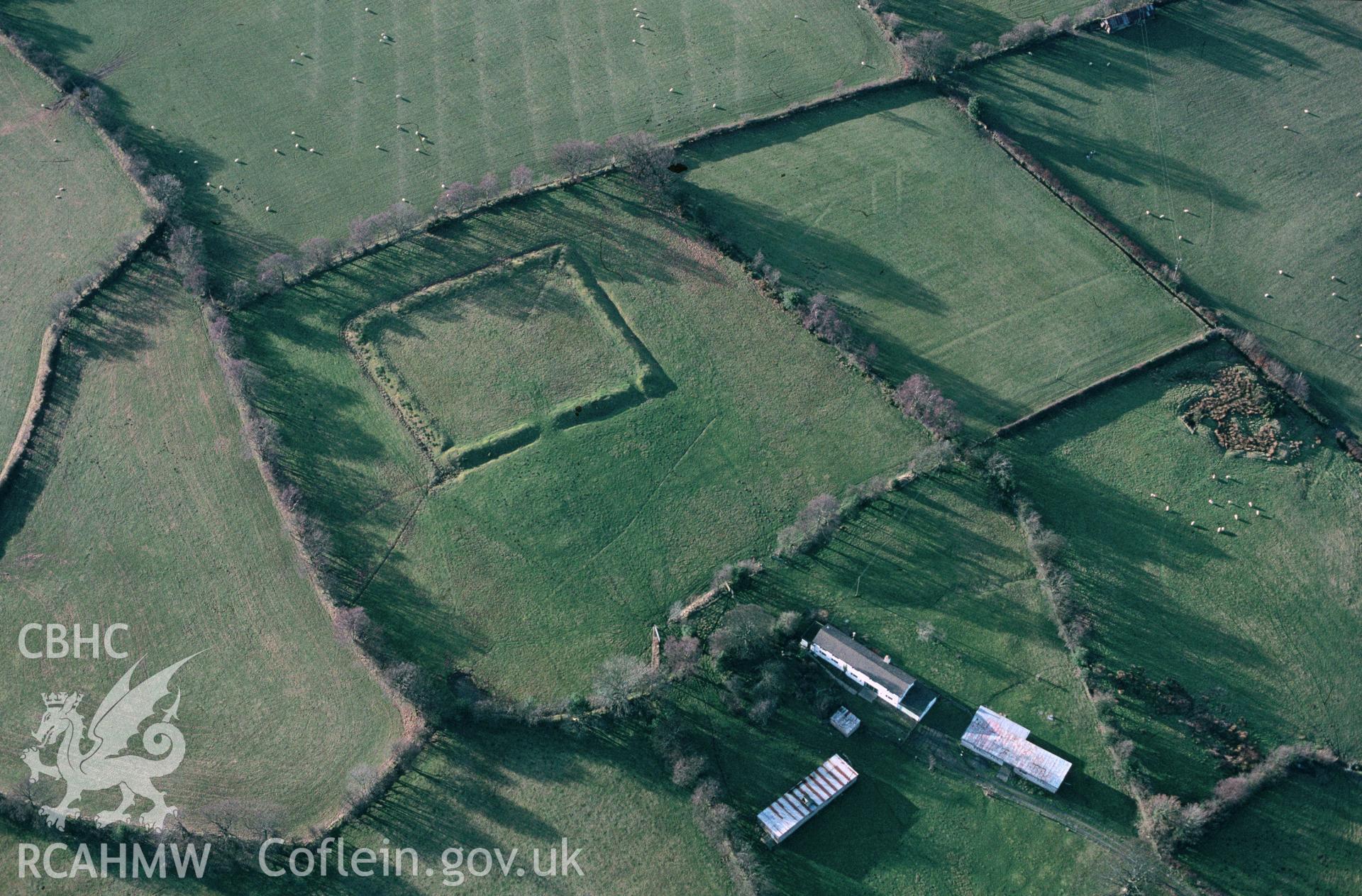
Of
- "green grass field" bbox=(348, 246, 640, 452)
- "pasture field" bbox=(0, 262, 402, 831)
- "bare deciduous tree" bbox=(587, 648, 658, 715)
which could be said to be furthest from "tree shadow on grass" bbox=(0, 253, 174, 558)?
"bare deciduous tree" bbox=(587, 648, 658, 715)

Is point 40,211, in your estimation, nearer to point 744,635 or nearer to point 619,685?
point 619,685

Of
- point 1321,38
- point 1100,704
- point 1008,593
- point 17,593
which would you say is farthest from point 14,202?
point 1321,38

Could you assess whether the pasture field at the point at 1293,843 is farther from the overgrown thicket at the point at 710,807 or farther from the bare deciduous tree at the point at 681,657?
the bare deciduous tree at the point at 681,657

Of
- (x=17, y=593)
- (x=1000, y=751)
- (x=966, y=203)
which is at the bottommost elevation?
(x=1000, y=751)

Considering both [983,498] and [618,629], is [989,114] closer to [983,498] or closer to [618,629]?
[983,498]

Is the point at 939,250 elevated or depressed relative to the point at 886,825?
elevated

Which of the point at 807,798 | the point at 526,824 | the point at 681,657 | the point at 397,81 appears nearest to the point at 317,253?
the point at 397,81

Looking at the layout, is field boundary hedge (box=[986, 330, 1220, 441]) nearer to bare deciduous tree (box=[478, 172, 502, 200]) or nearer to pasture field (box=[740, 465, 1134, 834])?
pasture field (box=[740, 465, 1134, 834])
